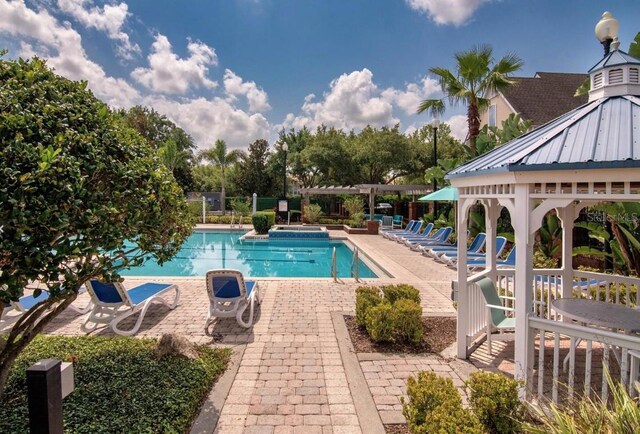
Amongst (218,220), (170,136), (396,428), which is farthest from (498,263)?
(170,136)

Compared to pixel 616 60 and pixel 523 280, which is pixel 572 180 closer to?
pixel 523 280

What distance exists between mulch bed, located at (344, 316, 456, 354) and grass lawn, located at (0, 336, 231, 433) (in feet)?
6.94

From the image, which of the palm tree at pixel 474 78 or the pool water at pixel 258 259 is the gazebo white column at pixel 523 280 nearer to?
the pool water at pixel 258 259

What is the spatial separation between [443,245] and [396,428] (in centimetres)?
1258

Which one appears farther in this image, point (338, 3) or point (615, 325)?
point (338, 3)

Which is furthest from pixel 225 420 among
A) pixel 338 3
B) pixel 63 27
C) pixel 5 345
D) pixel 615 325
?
pixel 338 3

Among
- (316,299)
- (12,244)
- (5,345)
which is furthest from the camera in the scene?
(316,299)

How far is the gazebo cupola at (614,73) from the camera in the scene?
4.21 meters

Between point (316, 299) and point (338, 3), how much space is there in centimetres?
995

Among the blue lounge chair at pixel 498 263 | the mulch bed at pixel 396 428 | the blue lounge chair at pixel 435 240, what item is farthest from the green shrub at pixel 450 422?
the blue lounge chair at pixel 435 240

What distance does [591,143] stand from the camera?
360 cm

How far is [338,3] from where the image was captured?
12117 mm

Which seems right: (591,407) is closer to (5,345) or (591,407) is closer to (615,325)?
(615,325)

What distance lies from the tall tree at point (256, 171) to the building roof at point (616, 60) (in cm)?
3452
